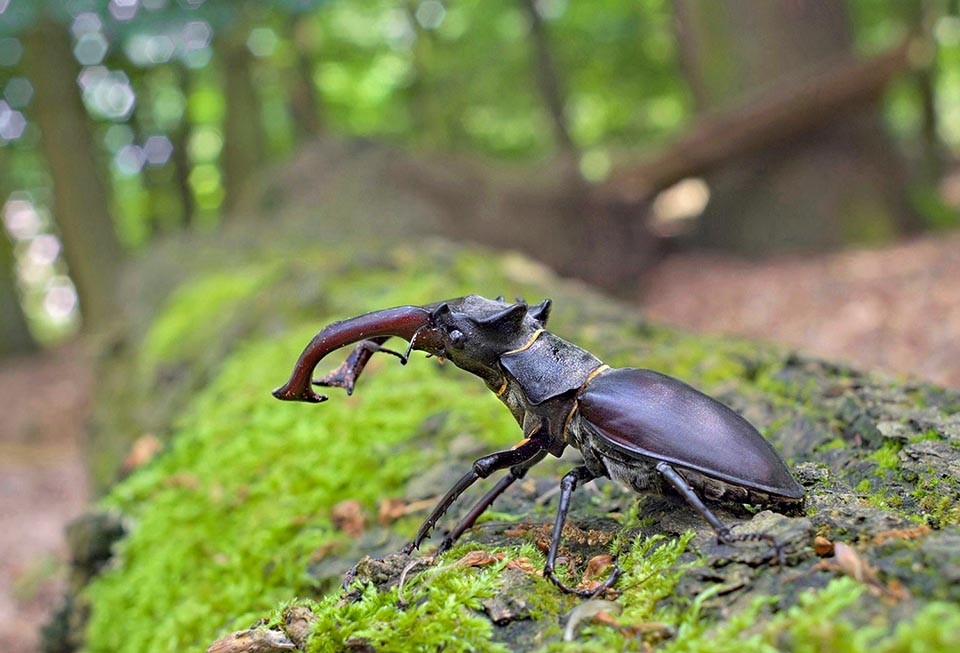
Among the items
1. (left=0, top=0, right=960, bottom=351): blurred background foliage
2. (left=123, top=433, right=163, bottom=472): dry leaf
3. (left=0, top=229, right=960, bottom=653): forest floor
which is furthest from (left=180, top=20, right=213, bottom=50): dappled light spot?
(left=123, top=433, right=163, bottom=472): dry leaf

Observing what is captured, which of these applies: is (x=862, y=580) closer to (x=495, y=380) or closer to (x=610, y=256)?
(x=495, y=380)

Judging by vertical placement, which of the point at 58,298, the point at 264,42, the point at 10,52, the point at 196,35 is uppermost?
the point at 10,52

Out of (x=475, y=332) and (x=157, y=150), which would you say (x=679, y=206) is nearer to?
(x=475, y=332)

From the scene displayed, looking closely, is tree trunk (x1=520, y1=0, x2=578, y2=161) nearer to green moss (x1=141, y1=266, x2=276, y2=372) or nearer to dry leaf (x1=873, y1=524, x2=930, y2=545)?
green moss (x1=141, y1=266, x2=276, y2=372)

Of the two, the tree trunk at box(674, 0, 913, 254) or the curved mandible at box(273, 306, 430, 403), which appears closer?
the curved mandible at box(273, 306, 430, 403)

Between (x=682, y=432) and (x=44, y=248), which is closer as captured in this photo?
(x=682, y=432)

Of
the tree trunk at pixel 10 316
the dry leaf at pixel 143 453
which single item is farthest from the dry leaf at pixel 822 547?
the tree trunk at pixel 10 316

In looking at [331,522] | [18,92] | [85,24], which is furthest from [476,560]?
[18,92]
